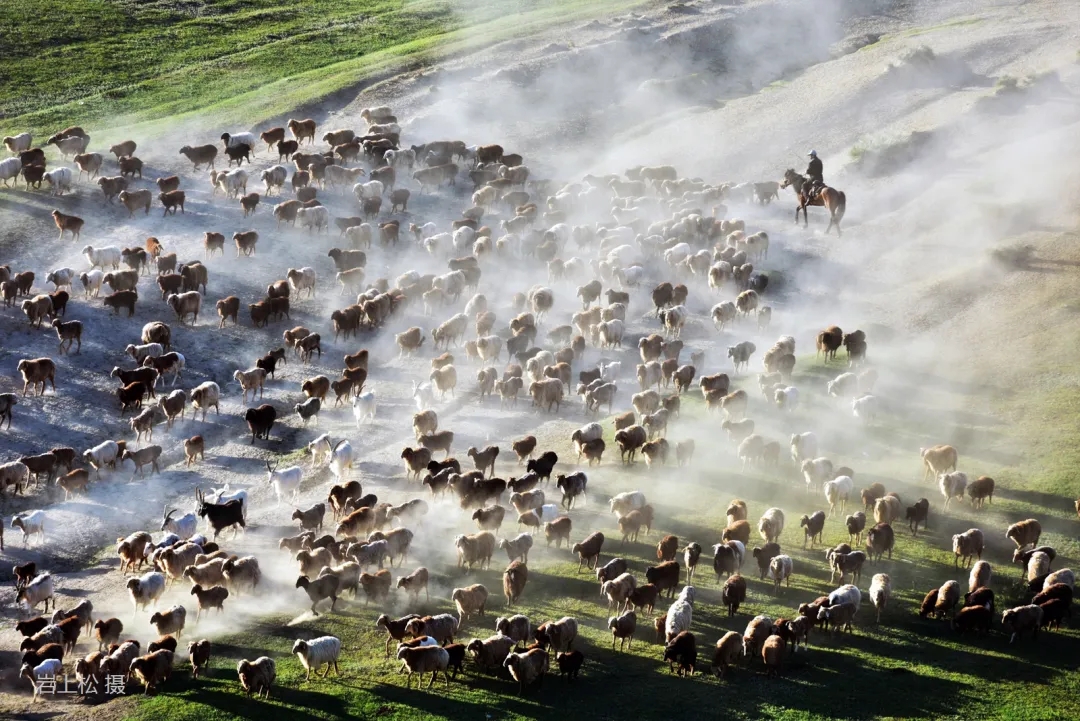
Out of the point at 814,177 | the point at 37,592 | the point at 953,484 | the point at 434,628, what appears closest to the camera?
the point at 434,628

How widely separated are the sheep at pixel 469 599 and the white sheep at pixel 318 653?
291 cm

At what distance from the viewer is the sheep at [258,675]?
21766mm

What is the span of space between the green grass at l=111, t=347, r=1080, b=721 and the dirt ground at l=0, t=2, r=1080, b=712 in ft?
7.13

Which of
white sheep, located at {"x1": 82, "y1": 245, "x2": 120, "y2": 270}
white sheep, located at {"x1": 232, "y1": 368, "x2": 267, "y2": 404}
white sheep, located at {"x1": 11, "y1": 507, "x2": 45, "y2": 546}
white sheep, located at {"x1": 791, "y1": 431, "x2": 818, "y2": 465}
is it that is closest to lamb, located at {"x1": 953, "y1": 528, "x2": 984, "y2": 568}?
white sheep, located at {"x1": 791, "y1": 431, "x2": 818, "y2": 465}

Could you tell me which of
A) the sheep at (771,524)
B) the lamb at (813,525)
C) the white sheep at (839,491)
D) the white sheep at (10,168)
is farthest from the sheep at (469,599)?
the white sheep at (10,168)

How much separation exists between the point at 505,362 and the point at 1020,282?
19279 mm

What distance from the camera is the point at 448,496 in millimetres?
30938

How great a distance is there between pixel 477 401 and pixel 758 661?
56.4 feet

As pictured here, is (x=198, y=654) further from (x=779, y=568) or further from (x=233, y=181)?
(x=233, y=181)

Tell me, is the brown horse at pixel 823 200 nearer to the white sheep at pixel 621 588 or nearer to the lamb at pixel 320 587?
the white sheep at pixel 621 588

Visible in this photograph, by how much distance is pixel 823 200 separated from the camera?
5112cm

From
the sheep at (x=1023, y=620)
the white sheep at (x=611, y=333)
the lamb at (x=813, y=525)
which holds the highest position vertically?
the white sheep at (x=611, y=333)

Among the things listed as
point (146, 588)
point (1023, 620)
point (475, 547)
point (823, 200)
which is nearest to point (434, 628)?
point (475, 547)

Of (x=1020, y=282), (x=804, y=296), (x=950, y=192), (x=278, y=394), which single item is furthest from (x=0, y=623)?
(x=950, y=192)
